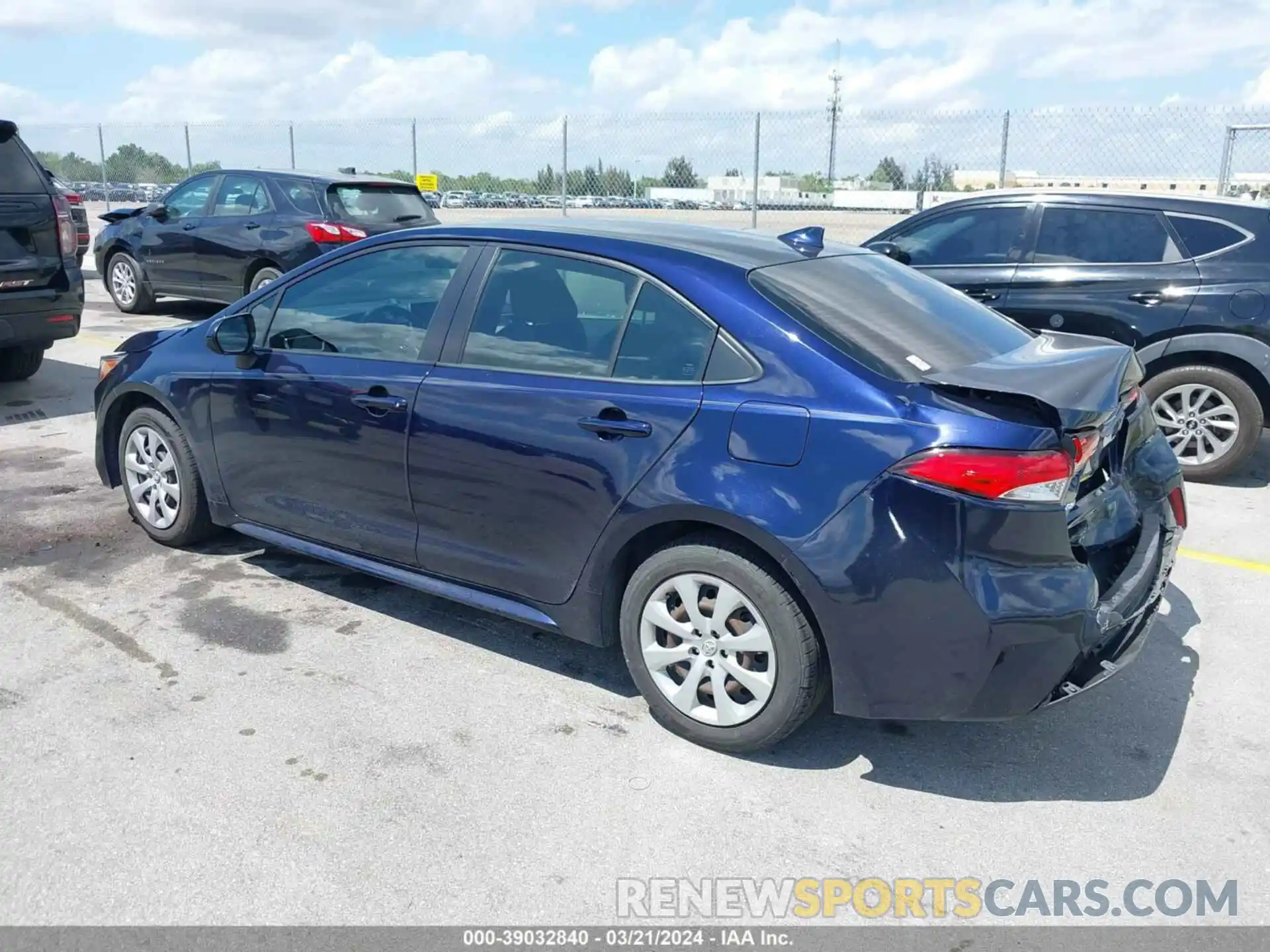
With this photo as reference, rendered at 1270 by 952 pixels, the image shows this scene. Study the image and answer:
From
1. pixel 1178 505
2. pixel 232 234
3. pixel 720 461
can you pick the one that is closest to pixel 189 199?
pixel 232 234

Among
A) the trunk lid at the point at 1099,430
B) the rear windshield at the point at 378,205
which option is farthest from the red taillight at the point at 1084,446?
the rear windshield at the point at 378,205

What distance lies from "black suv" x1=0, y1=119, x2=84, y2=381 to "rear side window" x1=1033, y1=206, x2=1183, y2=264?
683 centimetres

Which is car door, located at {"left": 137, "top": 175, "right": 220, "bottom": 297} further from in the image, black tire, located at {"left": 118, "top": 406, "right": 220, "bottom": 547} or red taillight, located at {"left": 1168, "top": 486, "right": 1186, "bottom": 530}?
red taillight, located at {"left": 1168, "top": 486, "right": 1186, "bottom": 530}

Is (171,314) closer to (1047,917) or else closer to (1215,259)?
(1215,259)

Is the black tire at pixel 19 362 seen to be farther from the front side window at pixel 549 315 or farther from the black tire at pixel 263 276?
the front side window at pixel 549 315

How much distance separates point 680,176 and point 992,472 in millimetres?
10823

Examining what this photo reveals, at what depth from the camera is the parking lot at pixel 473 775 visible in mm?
2781

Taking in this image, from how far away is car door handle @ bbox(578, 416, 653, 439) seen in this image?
10.9 feet

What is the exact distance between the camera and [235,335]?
4402mm

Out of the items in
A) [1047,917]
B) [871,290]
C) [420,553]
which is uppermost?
[871,290]

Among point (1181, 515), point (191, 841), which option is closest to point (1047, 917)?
point (1181, 515)

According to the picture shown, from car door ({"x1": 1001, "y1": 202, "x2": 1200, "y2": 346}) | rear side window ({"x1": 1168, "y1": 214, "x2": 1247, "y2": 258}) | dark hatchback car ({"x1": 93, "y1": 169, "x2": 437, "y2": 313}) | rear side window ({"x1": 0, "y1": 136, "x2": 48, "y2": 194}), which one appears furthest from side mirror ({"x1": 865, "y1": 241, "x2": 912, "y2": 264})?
rear side window ({"x1": 0, "y1": 136, "x2": 48, "y2": 194})

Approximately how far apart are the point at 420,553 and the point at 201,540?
1.67 meters

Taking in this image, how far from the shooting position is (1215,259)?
6.47m
